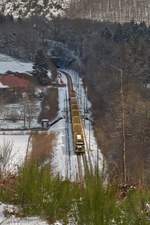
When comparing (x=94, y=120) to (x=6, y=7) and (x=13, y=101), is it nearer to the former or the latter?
(x=13, y=101)

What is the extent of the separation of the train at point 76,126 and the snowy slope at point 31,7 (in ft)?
308

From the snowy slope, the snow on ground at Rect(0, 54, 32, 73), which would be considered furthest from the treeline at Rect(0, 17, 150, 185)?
the snowy slope

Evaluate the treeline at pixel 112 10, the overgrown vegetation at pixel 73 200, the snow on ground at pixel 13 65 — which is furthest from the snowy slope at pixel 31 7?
the overgrown vegetation at pixel 73 200

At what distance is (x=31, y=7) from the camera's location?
155 metres

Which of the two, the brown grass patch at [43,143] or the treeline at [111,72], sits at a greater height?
the treeline at [111,72]

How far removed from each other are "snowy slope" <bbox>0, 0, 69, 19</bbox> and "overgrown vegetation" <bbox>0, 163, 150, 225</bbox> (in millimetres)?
141922

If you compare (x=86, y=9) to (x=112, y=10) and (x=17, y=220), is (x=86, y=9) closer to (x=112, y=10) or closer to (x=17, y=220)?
(x=112, y=10)

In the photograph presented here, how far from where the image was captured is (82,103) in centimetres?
5475

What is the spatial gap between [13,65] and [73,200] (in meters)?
77.1

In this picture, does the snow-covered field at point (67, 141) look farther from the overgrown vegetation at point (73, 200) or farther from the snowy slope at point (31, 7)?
the snowy slope at point (31, 7)

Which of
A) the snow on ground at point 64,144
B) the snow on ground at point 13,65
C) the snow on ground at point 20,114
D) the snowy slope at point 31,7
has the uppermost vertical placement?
the snowy slope at point 31,7

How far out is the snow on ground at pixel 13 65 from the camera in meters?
77.8

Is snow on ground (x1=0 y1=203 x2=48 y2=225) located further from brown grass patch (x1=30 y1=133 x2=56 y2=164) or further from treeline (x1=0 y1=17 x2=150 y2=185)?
brown grass patch (x1=30 y1=133 x2=56 y2=164)

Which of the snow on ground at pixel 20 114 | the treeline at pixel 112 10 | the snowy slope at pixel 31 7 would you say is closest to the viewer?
the snow on ground at pixel 20 114
